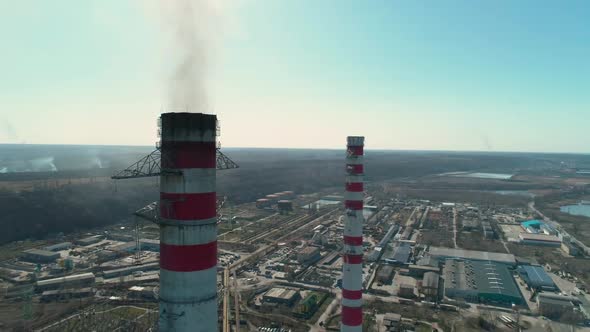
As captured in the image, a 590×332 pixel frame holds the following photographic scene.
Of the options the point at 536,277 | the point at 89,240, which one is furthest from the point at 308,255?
the point at 89,240

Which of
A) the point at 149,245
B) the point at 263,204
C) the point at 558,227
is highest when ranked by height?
the point at 263,204

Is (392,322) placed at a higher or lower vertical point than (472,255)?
lower

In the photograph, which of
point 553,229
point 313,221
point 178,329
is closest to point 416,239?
point 313,221

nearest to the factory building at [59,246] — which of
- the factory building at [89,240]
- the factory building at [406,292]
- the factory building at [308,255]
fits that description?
the factory building at [89,240]

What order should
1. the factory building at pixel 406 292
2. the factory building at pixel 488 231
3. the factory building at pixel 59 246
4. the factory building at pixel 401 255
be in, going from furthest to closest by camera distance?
the factory building at pixel 488 231 → the factory building at pixel 59 246 → the factory building at pixel 401 255 → the factory building at pixel 406 292

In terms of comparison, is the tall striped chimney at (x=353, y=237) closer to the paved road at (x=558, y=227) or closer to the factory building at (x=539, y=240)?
the factory building at (x=539, y=240)

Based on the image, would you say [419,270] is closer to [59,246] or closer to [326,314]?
[326,314]

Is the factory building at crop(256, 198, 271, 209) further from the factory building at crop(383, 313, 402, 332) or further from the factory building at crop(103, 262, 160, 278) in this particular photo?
the factory building at crop(383, 313, 402, 332)

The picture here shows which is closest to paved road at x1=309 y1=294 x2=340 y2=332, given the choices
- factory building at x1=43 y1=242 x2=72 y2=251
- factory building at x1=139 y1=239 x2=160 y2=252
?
factory building at x1=139 y1=239 x2=160 y2=252
